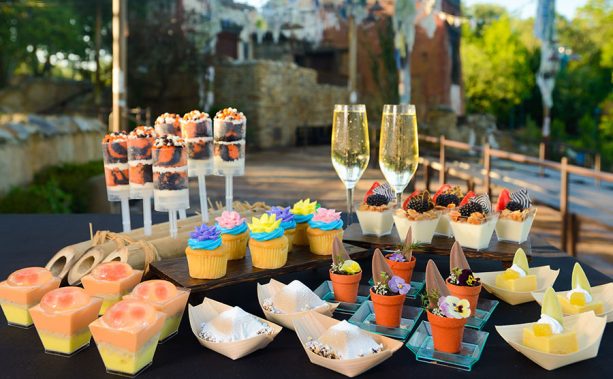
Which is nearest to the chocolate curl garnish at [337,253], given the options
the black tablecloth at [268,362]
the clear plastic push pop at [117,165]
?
the black tablecloth at [268,362]

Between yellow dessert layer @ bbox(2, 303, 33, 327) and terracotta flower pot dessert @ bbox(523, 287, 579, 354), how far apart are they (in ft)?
3.46

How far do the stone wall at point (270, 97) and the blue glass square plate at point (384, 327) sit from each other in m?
17.2

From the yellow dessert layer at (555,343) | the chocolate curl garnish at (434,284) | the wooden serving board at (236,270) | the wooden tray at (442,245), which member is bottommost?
the yellow dessert layer at (555,343)

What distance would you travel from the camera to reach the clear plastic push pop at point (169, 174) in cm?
165

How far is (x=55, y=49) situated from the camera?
18.4 m

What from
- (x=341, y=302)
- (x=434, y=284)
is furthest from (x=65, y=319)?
(x=434, y=284)

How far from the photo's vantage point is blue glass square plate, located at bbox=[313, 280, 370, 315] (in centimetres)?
143

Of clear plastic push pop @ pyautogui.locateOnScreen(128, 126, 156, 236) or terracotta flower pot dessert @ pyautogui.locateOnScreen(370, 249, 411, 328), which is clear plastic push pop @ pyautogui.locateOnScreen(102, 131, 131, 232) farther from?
terracotta flower pot dessert @ pyautogui.locateOnScreen(370, 249, 411, 328)

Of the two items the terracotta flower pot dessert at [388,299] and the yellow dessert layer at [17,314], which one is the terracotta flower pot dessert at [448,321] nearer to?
the terracotta flower pot dessert at [388,299]

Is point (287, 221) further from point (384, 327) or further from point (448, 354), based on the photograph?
point (448, 354)

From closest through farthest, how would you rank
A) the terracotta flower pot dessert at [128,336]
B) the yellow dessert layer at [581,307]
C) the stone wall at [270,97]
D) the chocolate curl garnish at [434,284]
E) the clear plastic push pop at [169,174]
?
the terracotta flower pot dessert at [128,336], the chocolate curl garnish at [434,284], the yellow dessert layer at [581,307], the clear plastic push pop at [169,174], the stone wall at [270,97]

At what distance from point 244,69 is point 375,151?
267 inches

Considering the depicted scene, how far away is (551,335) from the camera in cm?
115

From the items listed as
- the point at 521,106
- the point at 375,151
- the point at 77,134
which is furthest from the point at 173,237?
the point at 521,106
